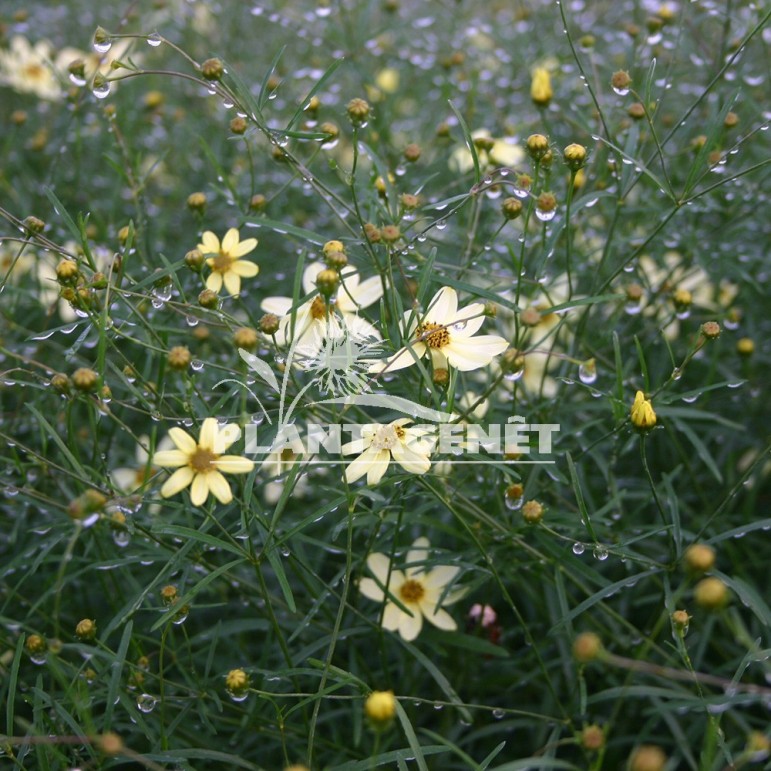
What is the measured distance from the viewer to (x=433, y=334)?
105 cm

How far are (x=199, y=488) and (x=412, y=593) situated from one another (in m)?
0.42

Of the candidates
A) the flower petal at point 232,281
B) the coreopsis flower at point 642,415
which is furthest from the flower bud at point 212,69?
the coreopsis flower at point 642,415

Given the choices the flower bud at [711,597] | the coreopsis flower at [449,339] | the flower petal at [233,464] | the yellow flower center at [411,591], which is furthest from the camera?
the yellow flower center at [411,591]

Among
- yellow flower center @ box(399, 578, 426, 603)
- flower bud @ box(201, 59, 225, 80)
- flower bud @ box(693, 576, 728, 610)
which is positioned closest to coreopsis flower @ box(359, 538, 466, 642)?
yellow flower center @ box(399, 578, 426, 603)

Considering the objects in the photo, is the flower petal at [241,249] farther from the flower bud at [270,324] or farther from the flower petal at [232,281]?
the flower bud at [270,324]

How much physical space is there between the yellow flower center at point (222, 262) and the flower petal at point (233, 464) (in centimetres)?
38

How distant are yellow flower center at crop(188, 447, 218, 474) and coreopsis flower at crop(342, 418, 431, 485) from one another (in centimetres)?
14

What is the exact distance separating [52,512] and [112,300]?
0.35 m

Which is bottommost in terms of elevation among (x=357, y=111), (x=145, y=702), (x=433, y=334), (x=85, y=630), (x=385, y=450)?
(x=145, y=702)

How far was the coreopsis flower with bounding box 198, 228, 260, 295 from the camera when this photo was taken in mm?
1235

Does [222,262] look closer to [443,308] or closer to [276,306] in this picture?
[276,306]

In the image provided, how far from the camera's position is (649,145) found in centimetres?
192

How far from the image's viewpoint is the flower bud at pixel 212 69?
1.10m

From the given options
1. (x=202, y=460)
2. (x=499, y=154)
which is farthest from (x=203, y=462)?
(x=499, y=154)
